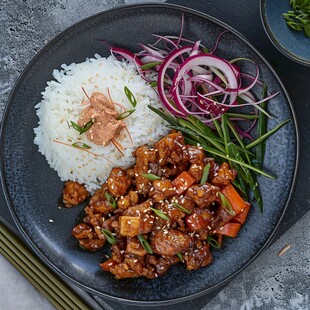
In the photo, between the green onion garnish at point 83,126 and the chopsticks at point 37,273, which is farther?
the chopsticks at point 37,273

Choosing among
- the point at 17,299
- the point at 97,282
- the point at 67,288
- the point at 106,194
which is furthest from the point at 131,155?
the point at 17,299

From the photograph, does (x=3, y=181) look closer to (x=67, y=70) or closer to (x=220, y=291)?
(x=67, y=70)

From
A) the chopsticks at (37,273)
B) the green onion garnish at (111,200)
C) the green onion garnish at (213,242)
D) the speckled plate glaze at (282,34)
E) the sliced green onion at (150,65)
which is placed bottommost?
the chopsticks at (37,273)

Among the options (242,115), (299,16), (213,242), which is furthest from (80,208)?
(299,16)

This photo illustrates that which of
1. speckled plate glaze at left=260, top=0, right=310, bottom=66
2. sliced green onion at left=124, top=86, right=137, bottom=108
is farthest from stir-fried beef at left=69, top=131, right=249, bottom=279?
speckled plate glaze at left=260, top=0, right=310, bottom=66

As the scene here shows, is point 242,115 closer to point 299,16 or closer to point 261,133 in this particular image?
point 261,133

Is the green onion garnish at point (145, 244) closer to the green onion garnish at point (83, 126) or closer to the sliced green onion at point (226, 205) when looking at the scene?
the sliced green onion at point (226, 205)

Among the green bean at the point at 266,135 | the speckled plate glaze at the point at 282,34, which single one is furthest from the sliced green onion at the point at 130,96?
the speckled plate glaze at the point at 282,34
